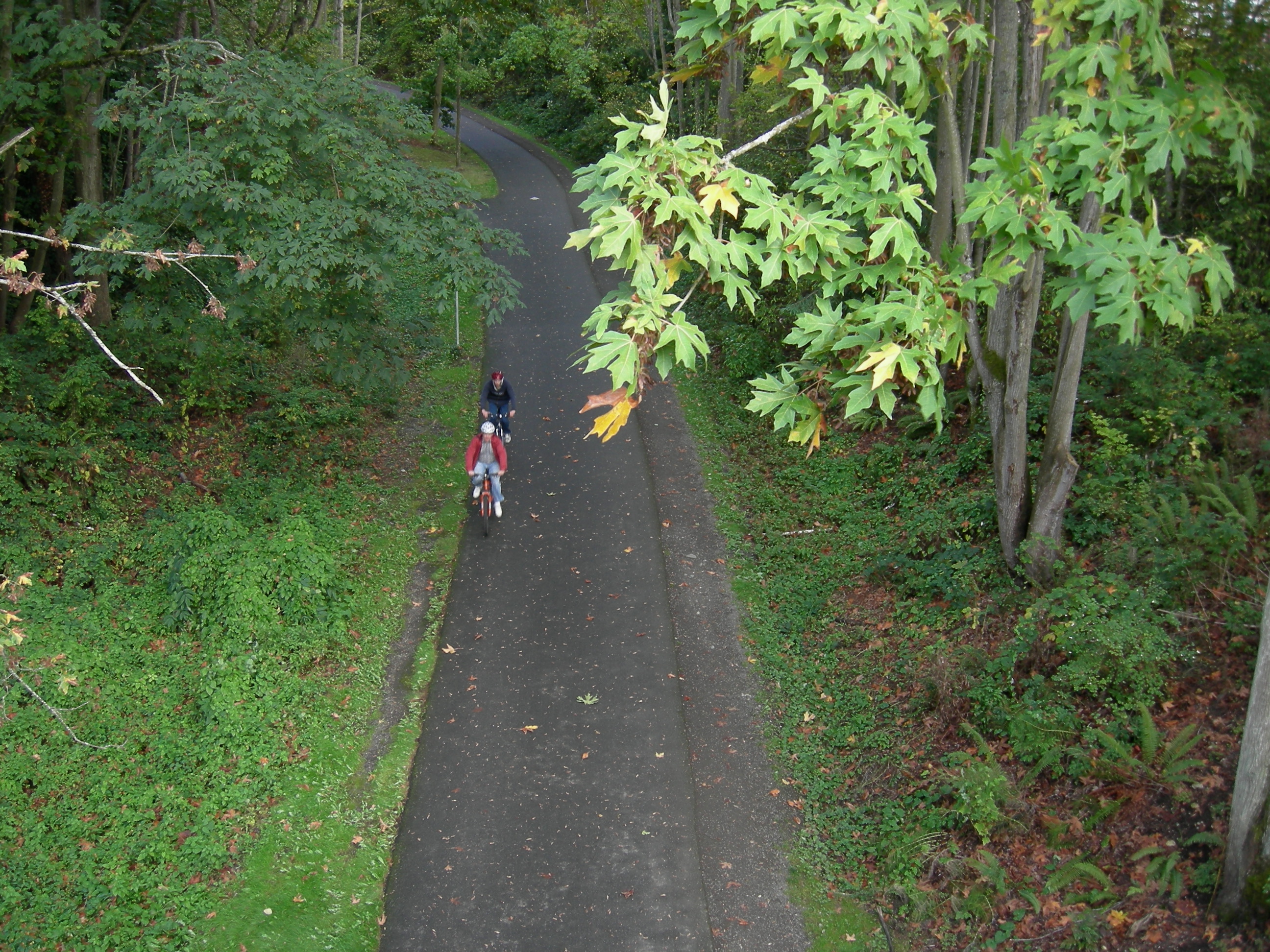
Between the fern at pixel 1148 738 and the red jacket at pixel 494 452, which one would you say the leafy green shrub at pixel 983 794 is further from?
the red jacket at pixel 494 452

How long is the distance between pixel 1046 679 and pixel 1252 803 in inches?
90.7

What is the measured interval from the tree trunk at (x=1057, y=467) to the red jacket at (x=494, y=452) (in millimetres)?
6529

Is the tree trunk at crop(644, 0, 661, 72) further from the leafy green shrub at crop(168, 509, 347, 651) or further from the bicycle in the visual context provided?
the leafy green shrub at crop(168, 509, 347, 651)

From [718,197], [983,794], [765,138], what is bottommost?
[983,794]

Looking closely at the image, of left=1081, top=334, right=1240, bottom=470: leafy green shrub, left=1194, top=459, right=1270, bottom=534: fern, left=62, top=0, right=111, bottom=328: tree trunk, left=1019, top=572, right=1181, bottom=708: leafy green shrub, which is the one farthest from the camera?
left=62, top=0, right=111, bottom=328: tree trunk

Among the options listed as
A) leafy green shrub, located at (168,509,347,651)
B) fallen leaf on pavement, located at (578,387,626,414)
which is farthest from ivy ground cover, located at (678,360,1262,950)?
leafy green shrub, located at (168,509,347,651)

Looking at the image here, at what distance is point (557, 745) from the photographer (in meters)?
8.98

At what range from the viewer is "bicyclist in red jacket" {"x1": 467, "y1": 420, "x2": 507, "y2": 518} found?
12.1 m

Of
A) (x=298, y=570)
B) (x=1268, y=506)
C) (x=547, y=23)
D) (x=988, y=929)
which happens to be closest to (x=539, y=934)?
(x=988, y=929)

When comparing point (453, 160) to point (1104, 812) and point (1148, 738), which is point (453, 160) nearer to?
point (1148, 738)

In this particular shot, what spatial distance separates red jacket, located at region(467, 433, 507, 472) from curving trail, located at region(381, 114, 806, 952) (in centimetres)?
99

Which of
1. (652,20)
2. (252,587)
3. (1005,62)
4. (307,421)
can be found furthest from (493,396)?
(652,20)

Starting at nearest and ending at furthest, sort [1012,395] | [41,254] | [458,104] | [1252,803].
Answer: [1252,803]
[1012,395]
[41,254]
[458,104]

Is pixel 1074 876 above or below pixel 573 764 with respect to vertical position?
above
